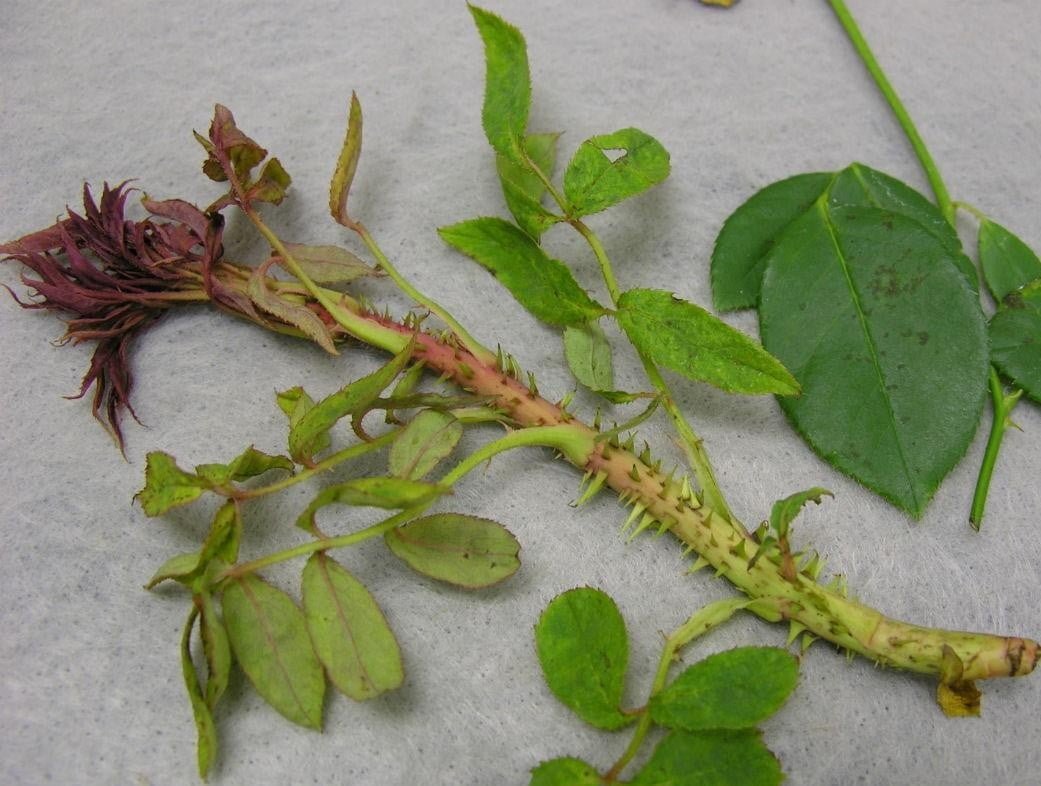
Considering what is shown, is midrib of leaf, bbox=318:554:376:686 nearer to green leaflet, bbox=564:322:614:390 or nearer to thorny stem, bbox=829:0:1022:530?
green leaflet, bbox=564:322:614:390

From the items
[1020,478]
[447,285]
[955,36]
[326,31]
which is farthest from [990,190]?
[326,31]

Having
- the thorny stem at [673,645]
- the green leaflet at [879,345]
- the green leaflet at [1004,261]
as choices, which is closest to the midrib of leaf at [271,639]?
the thorny stem at [673,645]

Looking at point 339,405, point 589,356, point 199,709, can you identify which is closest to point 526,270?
point 589,356

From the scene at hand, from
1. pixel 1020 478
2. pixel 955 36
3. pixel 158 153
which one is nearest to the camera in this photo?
pixel 1020 478

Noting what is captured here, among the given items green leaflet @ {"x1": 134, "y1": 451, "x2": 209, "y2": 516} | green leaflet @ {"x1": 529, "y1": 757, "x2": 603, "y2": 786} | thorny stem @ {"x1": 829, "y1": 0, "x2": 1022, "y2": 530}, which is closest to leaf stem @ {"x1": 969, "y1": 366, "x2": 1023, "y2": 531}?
thorny stem @ {"x1": 829, "y1": 0, "x2": 1022, "y2": 530}

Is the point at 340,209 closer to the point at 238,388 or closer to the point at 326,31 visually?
the point at 238,388

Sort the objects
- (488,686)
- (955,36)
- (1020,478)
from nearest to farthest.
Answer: (488,686) < (1020,478) < (955,36)
